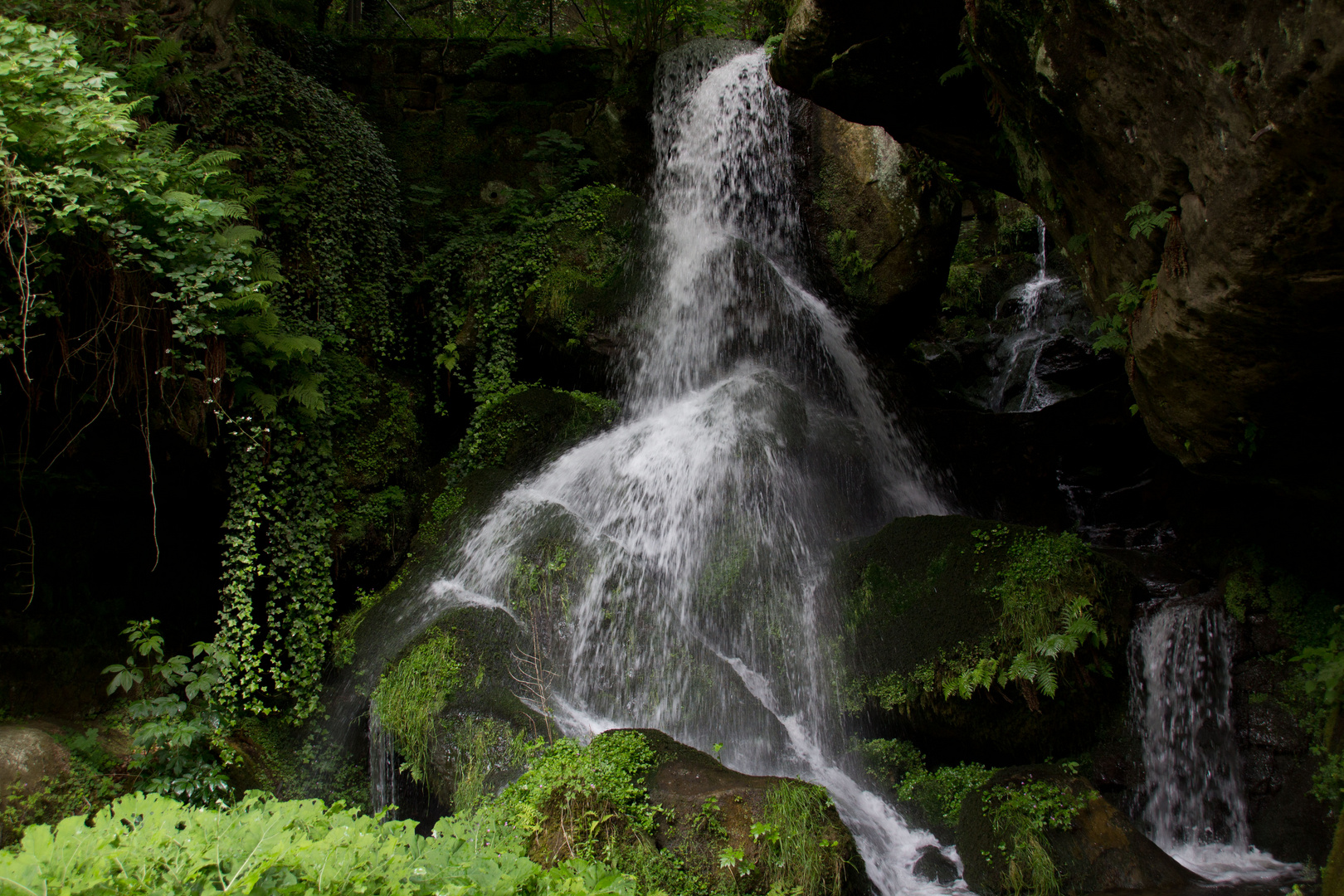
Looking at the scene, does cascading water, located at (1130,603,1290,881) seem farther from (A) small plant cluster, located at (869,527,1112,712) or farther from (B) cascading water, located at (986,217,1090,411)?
(B) cascading water, located at (986,217,1090,411)

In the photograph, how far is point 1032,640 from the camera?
5.80m

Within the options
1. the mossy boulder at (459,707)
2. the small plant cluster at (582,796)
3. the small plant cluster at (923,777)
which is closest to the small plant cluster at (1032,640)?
the small plant cluster at (923,777)

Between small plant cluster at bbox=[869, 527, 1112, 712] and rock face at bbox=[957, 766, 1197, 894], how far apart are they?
0.79 metres

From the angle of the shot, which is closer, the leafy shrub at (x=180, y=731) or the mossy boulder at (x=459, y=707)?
the mossy boulder at (x=459, y=707)

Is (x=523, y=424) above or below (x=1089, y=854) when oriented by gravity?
above

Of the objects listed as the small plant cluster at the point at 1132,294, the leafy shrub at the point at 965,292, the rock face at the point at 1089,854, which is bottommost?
the rock face at the point at 1089,854

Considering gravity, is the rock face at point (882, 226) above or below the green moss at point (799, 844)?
above

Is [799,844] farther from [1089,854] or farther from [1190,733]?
[1190,733]

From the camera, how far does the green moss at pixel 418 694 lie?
19.1 ft

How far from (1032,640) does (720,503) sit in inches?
125

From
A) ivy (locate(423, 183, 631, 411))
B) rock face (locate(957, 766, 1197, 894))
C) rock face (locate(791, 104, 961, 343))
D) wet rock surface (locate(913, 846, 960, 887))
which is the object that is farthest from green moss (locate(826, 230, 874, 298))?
wet rock surface (locate(913, 846, 960, 887))

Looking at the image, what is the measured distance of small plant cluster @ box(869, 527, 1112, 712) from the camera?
5.71 meters

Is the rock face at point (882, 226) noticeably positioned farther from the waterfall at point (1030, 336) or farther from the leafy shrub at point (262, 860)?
the leafy shrub at point (262, 860)

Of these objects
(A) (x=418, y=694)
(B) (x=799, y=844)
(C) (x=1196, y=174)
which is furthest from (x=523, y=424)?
(C) (x=1196, y=174)
